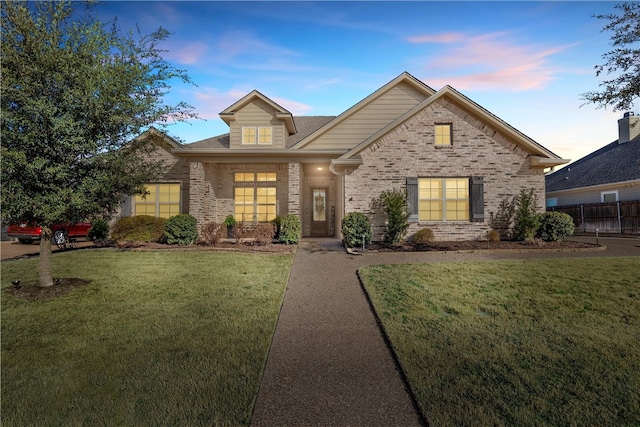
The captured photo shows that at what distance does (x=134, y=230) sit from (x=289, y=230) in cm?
632

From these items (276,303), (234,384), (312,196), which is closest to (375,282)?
(276,303)

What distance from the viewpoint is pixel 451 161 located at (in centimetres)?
1291

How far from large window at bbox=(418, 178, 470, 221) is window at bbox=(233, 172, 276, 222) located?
23.1 ft

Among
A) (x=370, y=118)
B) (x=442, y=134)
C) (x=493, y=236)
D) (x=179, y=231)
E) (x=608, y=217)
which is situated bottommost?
(x=493, y=236)

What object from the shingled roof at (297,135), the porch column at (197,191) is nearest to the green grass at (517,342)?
the porch column at (197,191)

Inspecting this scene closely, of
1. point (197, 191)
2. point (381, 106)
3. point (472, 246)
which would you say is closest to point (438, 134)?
point (381, 106)

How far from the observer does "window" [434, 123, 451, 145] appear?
42.7 feet

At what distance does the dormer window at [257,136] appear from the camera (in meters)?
15.2

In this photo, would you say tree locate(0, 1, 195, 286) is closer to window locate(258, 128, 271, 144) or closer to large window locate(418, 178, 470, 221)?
window locate(258, 128, 271, 144)

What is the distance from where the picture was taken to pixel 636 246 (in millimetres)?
11383

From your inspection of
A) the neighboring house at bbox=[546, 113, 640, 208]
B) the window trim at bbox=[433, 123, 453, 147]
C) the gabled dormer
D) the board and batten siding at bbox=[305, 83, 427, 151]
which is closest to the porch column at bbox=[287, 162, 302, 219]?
the gabled dormer

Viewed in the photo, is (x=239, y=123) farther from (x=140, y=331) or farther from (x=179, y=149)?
(x=140, y=331)

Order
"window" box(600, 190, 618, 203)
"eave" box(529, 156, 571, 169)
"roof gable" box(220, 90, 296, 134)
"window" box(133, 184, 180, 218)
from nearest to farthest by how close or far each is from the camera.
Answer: "eave" box(529, 156, 571, 169) → "roof gable" box(220, 90, 296, 134) → "window" box(133, 184, 180, 218) → "window" box(600, 190, 618, 203)

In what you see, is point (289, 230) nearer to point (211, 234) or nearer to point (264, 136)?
point (211, 234)
